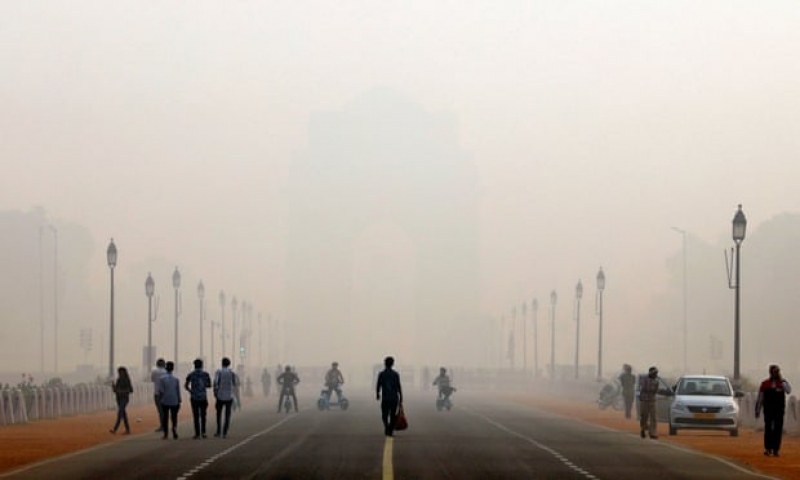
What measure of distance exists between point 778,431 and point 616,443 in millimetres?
6897

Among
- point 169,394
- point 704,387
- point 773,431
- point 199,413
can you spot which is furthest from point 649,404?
point 169,394

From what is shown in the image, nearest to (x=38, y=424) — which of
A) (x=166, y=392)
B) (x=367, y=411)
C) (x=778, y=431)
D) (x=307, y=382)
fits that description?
(x=166, y=392)

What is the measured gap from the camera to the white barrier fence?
216 ft

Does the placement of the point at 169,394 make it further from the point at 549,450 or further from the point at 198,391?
the point at 549,450

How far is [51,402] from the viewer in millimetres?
73125

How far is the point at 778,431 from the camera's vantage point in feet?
152

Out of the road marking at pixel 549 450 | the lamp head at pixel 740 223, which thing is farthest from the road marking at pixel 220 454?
the lamp head at pixel 740 223

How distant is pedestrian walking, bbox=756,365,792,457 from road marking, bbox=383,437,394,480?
8.38m

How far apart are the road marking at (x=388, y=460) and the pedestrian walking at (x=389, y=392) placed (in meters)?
0.58

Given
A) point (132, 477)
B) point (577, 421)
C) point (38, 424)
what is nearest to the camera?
point (132, 477)

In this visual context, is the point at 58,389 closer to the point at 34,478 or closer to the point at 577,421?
the point at 577,421

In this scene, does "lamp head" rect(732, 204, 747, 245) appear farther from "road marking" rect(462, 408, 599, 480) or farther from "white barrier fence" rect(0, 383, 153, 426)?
"white barrier fence" rect(0, 383, 153, 426)

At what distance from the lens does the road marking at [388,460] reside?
3578 cm

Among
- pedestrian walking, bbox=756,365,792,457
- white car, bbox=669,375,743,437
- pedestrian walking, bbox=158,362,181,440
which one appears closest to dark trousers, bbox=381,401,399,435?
pedestrian walking, bbox=158,362,181,440
